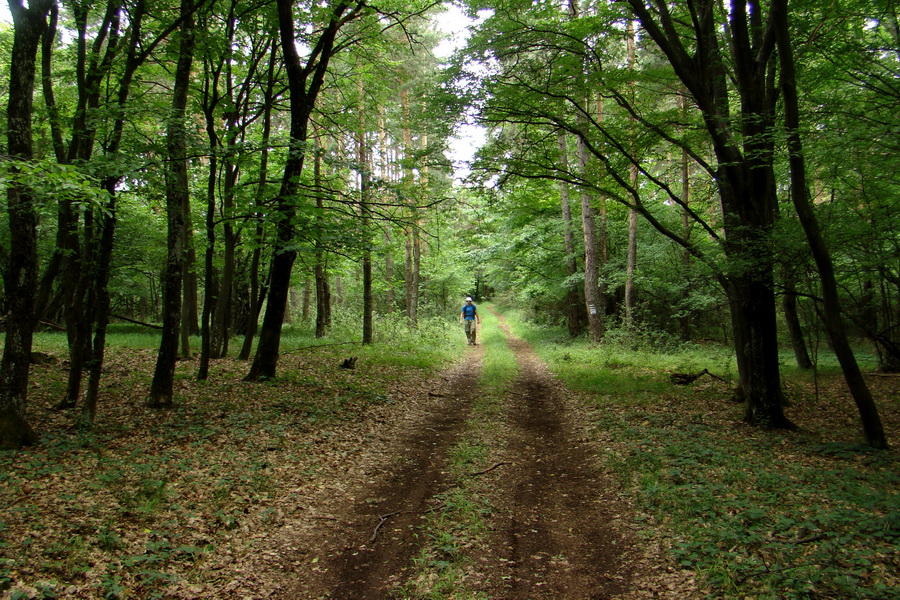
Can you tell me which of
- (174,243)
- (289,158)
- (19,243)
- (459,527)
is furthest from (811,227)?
(19,243)

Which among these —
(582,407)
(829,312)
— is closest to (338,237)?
(582,407)

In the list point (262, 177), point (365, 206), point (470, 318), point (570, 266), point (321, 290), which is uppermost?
point (262, 177)

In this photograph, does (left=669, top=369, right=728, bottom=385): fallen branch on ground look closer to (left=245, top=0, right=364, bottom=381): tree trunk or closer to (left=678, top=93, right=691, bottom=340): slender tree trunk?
(left=678, top=93, right=691, bottom=340): slender tree trunk

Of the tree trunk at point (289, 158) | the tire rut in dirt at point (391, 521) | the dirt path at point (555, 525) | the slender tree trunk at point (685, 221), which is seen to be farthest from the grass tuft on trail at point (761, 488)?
the slender tree trunk at point (685, 221)

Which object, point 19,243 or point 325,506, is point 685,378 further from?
A: point 19,243

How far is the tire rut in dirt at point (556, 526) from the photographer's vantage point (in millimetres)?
3760

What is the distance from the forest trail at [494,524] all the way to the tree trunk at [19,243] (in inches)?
153

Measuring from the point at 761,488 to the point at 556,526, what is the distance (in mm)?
2253

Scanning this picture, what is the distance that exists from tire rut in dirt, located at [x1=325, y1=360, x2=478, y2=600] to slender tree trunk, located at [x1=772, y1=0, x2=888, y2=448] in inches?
218

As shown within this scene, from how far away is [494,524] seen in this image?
4691mm

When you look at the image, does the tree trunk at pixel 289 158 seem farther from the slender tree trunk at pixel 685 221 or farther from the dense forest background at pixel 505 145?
the slender tree trunk at pixel 685 221

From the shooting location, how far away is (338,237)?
8.87 metres

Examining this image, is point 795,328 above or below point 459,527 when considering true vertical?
above

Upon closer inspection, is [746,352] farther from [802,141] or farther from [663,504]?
[663,504]
